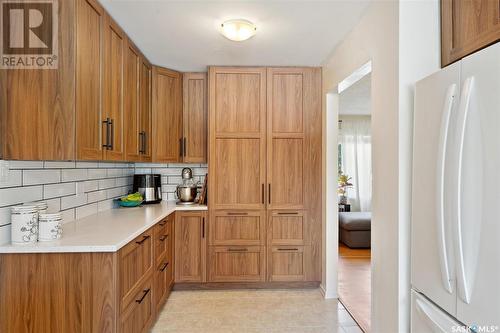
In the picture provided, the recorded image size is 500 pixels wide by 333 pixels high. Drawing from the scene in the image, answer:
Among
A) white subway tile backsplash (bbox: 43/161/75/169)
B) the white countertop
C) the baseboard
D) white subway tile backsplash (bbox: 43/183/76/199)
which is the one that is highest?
white subway tile backsplash (bbox: 43/161/75/169)

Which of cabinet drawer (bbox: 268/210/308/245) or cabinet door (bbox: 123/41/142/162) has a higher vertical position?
cabinet door (bbox: 123/41/142/162)

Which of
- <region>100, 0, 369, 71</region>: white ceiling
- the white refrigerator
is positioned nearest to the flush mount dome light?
<region>100, 0, 369, 71</region>: white ceiling

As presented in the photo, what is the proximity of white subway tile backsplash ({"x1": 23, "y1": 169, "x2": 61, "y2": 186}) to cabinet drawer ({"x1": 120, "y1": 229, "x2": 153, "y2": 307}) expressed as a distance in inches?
29.2

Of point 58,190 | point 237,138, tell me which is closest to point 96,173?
point 58,190

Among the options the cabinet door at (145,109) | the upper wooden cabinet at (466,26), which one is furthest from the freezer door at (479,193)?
the cabinet door at (145,109)

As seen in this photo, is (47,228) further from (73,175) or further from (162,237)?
(162,237)

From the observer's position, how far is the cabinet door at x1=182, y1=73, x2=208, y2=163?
148 inches

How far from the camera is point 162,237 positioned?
2.97m

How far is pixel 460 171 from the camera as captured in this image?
127 cm

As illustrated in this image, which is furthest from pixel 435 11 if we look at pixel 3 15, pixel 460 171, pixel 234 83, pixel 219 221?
pixel 219 221

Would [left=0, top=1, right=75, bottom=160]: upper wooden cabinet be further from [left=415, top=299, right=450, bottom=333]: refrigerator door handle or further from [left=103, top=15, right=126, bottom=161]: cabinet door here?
[left=415, top=299, right=450, bottom=333]: refrigerator door handle

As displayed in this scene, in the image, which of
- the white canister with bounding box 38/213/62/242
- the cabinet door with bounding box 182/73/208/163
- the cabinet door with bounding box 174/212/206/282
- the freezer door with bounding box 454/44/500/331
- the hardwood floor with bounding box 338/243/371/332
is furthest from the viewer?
the cabinet door with bounding box 182/73/208/163

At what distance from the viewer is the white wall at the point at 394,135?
1748 mm

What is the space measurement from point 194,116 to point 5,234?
2.33m
